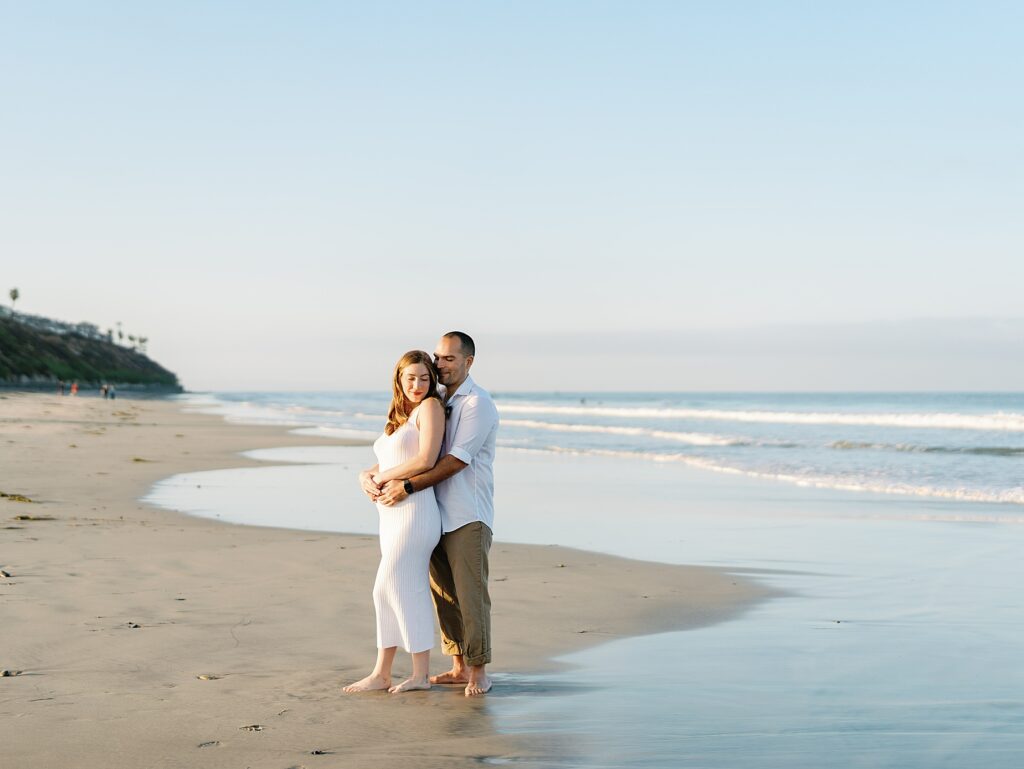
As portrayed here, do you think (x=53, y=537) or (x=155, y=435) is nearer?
(x=53, y=537)

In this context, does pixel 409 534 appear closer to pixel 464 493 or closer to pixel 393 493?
pixel 393 493

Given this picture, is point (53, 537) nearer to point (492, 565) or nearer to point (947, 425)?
point (492, 565)

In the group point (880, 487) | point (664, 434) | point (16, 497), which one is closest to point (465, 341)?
point (16, 497)

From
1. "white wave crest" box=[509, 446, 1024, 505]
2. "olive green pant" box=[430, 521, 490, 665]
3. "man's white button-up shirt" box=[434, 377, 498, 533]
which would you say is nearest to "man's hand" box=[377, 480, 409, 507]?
"man's white button-up shirt" box=[434, 377, 498, 533]

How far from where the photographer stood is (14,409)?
126ft

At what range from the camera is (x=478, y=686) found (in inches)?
204

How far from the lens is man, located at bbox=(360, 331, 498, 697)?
5207mm

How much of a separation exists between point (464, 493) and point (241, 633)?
198 cm

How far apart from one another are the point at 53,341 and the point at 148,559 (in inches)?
3752

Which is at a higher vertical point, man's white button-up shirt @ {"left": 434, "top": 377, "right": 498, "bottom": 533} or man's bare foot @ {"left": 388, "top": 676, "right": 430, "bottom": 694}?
man's white button-up shirt @ {"left": 434, "top": 377, "right": 498, "bottom": 533}

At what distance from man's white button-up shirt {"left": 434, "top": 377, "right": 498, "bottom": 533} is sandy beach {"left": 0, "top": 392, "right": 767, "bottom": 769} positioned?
93 centimetres

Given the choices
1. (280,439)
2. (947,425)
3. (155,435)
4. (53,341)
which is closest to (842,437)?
(947,425)

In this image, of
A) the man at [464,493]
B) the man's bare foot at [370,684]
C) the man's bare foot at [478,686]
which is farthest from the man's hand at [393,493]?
the man's bare foot at [478,686]

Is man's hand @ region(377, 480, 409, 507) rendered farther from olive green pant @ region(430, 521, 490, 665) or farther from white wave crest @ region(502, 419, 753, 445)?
white wave crest @ region(502, 419, 753, 445)
